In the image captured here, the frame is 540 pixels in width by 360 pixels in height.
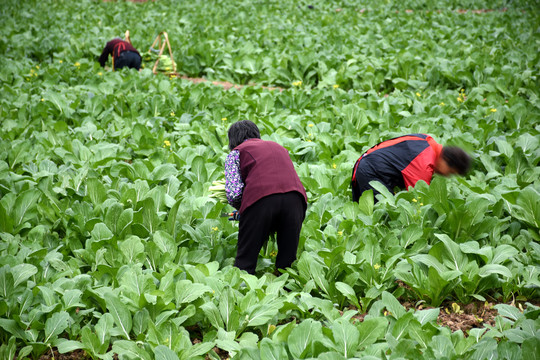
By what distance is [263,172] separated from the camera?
3840 millimetres

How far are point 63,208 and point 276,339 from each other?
2723mm

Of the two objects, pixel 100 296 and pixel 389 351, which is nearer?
pixel 389 351

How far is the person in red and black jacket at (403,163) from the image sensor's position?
4.77m

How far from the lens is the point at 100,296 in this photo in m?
3.45

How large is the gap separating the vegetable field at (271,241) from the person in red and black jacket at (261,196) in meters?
0.19

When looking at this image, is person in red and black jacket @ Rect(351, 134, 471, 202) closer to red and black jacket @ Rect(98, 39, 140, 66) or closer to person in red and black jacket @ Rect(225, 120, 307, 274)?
person in red and black jacket @ Rect(225, 120, 307, 274)

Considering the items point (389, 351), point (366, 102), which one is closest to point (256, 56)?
point (366, 102)

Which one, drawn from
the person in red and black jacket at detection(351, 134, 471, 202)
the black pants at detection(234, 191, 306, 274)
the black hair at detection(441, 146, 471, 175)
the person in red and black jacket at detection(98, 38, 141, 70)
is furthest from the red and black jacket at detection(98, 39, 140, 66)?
the black hair at detection(441, 146, 471, 175)

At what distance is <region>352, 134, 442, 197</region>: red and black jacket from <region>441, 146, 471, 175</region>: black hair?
252 mm

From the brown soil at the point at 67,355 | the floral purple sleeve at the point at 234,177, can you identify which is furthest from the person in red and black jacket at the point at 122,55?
the brown soil at the point at 67,355

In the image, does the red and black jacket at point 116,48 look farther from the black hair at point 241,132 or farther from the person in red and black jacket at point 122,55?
the black hair at point 241,132

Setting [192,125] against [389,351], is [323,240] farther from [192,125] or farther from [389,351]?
[192,125]

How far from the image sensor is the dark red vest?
3.79 meters

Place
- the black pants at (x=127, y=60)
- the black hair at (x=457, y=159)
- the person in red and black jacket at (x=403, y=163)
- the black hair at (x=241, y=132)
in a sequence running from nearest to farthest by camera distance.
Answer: the black hair at (x=241, y=132) → the black hair at (x=457, y=159) → the person in red and black jacket at (x=403, y=163) → the black pants at (x=127, y=60)
